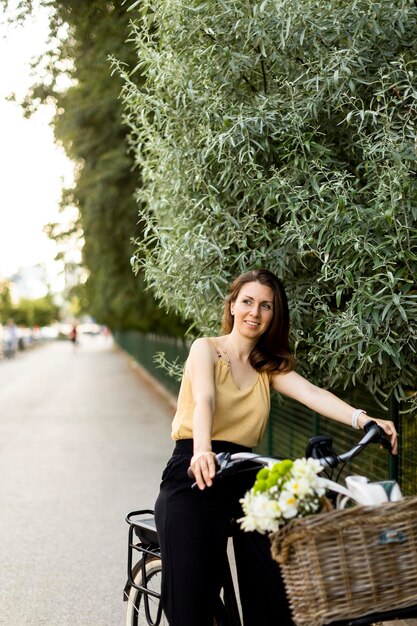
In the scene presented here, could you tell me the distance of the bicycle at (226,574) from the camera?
2795 mm

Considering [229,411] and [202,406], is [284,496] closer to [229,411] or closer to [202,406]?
[202,406]

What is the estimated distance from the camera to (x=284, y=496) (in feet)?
7.86

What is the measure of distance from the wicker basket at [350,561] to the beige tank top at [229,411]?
891 mm

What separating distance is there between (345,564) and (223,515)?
34.1 inches

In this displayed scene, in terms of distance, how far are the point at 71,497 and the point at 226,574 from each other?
19.4 ft

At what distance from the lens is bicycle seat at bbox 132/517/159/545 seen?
11.5ft

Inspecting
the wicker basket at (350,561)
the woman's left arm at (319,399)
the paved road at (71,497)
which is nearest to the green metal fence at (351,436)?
the paved road at (71,497)

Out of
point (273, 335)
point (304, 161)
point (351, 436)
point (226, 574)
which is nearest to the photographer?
point (226, 574)

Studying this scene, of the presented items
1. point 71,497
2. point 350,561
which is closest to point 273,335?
point 350,561

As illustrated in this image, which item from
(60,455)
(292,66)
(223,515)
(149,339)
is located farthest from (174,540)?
(149,339)

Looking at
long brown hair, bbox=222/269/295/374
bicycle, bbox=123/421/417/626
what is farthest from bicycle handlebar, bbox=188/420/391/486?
long brown hair, bbox=222/269/295/374

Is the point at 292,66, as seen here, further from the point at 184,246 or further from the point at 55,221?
the point at 55,221

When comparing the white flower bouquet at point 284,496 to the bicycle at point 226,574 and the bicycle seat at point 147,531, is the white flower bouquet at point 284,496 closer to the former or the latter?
the bicycle at point 226,574

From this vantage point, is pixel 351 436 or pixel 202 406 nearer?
pixel 202 406
